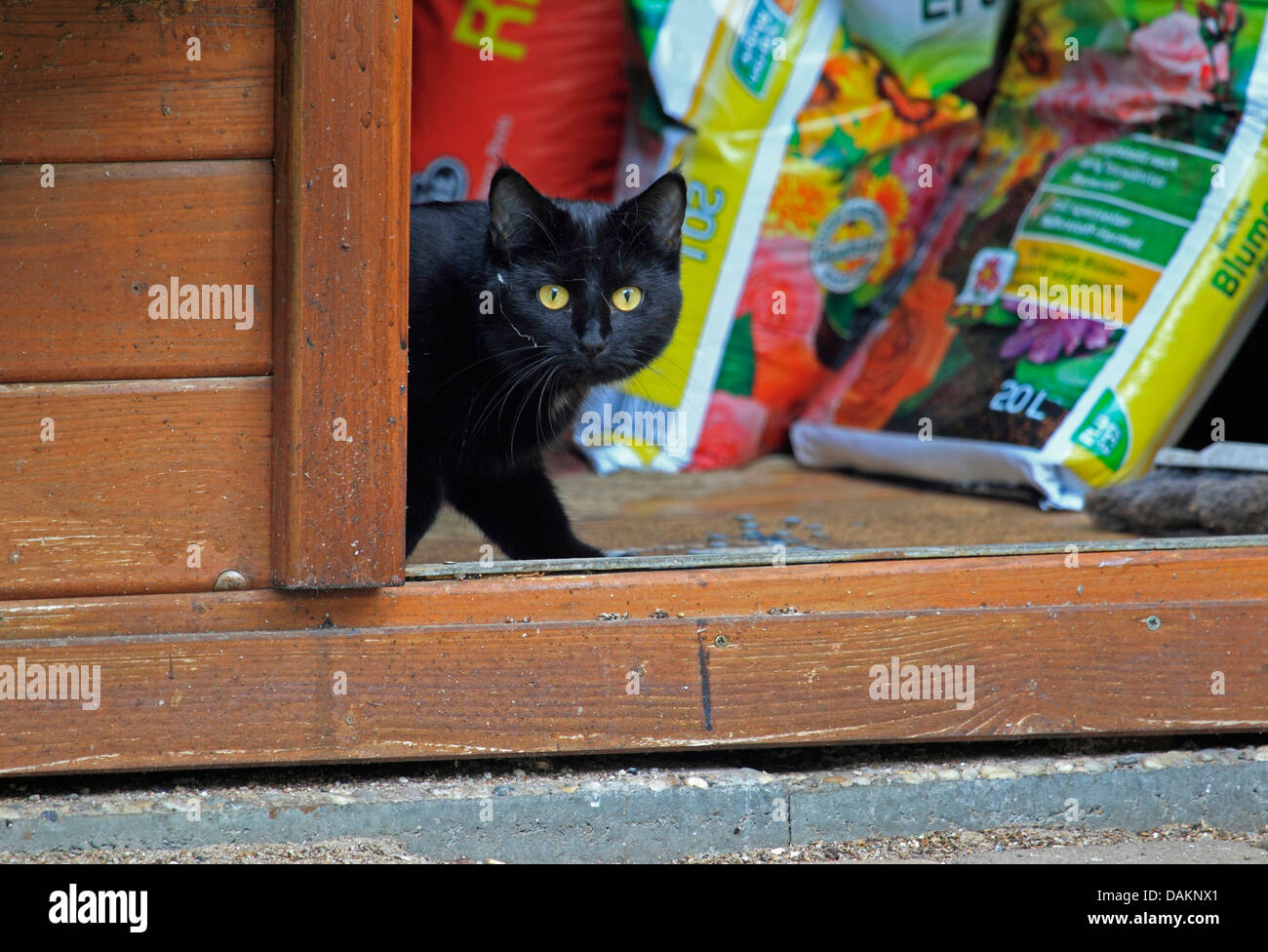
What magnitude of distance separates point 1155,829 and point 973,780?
0.83 ft

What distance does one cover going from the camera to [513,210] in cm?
175

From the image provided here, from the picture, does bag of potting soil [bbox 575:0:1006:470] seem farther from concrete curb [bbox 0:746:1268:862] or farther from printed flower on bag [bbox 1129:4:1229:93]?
concrete curb [bbox 0:746:1268:862]

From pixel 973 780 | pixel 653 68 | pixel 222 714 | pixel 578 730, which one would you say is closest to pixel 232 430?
pixel 222 714

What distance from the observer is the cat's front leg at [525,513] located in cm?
202

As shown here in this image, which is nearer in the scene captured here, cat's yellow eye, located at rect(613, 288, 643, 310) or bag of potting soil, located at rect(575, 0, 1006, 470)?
cat's yellow eye, located at rect(613, 288, 643, 310)

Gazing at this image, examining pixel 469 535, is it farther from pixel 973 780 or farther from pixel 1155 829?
pixel 1155 829

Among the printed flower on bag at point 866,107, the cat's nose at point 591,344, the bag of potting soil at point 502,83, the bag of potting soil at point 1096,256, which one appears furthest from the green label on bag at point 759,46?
the cat's nose at point 591,344

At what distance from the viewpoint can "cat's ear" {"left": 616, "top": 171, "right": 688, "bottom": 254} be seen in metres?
1.81

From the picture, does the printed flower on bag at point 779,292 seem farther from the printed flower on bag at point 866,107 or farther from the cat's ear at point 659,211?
the cat's ear at point 659,211

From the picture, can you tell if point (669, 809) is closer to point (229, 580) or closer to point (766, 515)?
point (229, 580)

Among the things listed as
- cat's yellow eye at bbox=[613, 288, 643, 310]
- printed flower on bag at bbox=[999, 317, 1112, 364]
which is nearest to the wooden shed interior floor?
printed flower on bag at bbox=[999, 317, 1112, 364]

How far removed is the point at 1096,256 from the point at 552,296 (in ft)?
4.68

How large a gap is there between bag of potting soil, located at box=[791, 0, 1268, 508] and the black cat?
3.70 ft

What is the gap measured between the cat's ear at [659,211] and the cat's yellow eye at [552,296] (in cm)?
15
